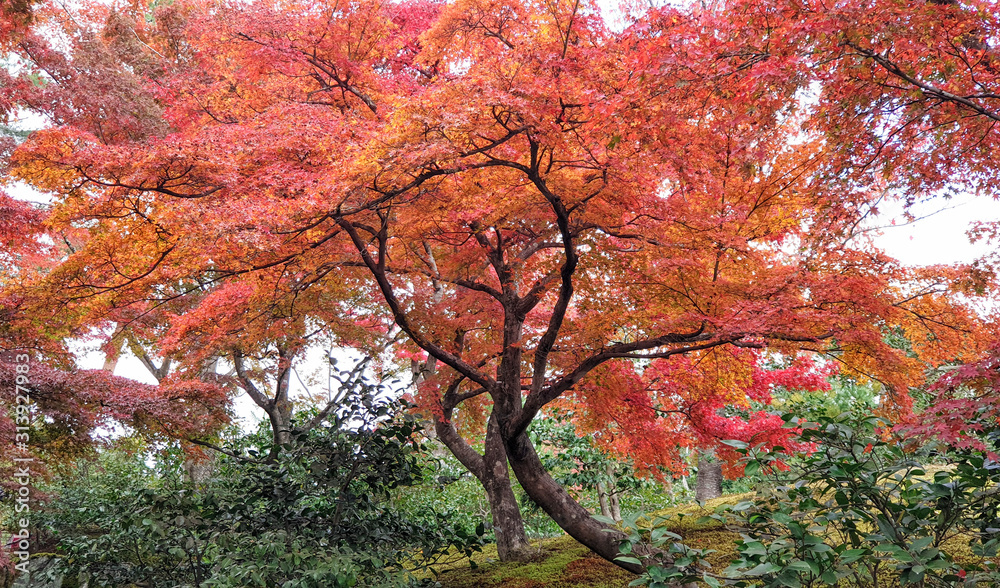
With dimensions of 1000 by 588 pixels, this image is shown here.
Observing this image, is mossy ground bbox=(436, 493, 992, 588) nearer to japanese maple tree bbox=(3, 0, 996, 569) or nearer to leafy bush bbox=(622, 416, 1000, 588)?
japanese maple tree bbox=(3, 0, 996, 569)

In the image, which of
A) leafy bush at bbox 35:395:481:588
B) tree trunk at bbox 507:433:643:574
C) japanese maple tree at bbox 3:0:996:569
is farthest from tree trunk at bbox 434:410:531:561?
leafy bush at bbox 35:395:481:588

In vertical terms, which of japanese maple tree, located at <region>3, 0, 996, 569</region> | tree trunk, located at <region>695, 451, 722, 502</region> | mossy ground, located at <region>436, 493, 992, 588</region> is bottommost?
mossy ground, located at <region>436, 493, 992, 588</region>

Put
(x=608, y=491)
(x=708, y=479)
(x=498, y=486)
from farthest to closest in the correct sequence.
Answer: (x=708, y=479) < (x=608, y=491) < (x=498, y=486)

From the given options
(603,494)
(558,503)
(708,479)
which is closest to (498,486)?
(603,494)

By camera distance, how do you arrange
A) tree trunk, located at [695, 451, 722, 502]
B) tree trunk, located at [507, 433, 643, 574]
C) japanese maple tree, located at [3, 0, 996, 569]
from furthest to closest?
1. tree trunk, located at [695, 451, 722, 502]
2. tree trunk, located at [507, 433, 643, 574]
3. japanese maple tree, located at [3, 0, 996, 569]

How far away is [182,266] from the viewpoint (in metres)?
4.44

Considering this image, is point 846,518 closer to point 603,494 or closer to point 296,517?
point 296,517

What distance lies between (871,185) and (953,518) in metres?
3.25

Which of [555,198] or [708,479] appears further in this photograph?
[708,479]

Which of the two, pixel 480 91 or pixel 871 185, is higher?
pixel 480 91

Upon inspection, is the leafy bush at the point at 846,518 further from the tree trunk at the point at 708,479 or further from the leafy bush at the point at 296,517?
the tree trunk at the point at 708,479

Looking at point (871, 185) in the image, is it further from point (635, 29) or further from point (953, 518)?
point (953, 518)

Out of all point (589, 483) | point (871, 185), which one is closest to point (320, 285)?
point (589, 483)

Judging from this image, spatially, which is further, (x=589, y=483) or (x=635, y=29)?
(x=589, y=483)
